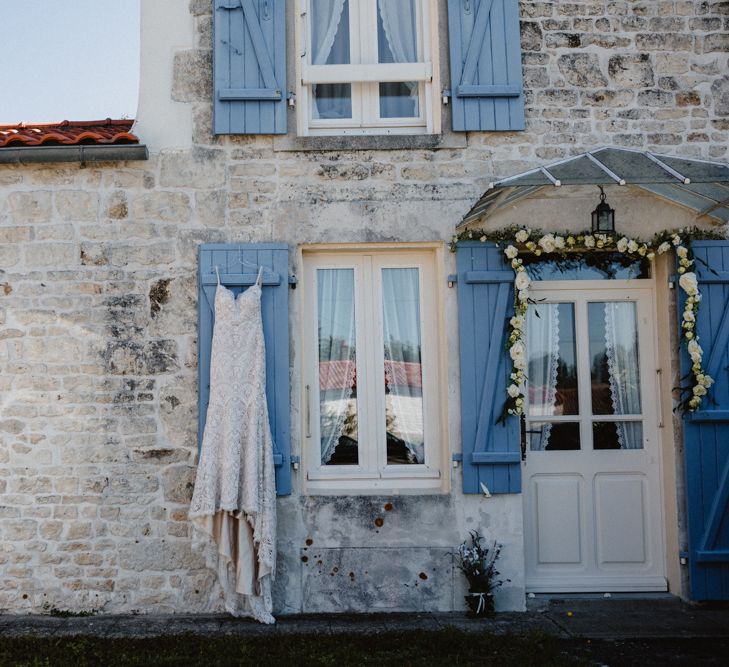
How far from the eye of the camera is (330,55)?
6262 millimetres

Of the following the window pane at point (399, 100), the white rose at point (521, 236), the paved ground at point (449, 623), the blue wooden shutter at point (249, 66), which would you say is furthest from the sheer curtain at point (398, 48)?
the paved ground at point (449, 623)

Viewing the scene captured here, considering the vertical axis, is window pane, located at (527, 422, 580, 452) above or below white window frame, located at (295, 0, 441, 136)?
below

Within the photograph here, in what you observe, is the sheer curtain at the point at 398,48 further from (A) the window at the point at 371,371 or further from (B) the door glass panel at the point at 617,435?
(B) the door glass panel at the point at 617,435

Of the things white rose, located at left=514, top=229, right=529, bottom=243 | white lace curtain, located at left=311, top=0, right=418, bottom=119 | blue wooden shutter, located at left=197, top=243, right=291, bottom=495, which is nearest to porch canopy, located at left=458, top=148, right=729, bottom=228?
white rose, located at left=514, top=229, right=529, bottom=243

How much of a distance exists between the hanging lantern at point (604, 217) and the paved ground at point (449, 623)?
8.66 ft

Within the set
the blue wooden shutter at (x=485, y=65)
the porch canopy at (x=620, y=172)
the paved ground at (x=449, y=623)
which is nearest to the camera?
the porch canopy at (x=620, y=172)

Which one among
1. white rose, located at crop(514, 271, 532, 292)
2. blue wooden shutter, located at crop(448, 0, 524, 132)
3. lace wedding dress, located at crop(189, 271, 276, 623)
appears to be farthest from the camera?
blue wooden shutter, located at crop(448, 0, 524, 132)

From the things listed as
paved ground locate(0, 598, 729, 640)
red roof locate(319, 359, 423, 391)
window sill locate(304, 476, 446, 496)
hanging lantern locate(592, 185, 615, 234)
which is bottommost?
paved ground locate(0, 598, 729, 640)

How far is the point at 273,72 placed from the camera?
6020 millimetres

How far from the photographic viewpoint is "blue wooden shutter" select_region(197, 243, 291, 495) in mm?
5801

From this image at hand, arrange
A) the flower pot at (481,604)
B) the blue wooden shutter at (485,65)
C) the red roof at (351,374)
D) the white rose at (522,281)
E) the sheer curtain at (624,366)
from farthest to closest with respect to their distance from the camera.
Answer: the sheer curtain at (624,366), the red roof at (351,374), the blue wooden shutter at (485,65), the white rose at (522,281), the flower pot at (481,604)

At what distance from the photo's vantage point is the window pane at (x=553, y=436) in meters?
6.21

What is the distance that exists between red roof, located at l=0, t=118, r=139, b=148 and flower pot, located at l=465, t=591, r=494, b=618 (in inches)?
155

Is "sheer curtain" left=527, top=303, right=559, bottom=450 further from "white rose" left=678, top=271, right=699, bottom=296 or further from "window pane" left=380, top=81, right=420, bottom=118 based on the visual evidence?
"window pane" left=380, top=81, right=420, bottom=118
